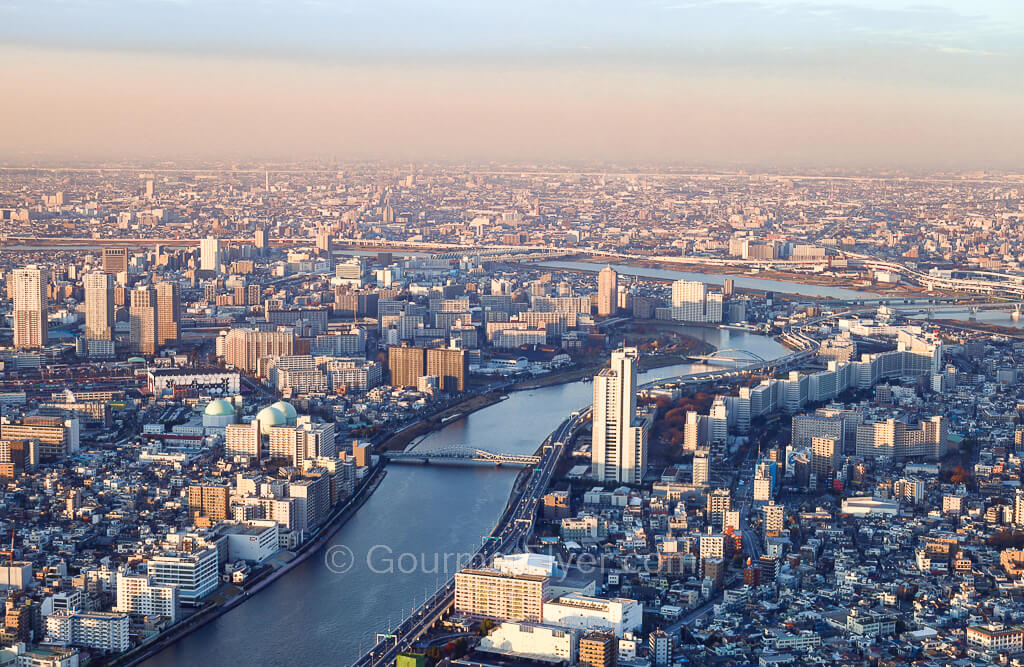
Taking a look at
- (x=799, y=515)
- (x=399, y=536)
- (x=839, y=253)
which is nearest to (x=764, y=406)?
(x=799, y=515)

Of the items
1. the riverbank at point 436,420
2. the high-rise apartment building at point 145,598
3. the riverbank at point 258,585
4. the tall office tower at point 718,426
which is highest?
the tall office tower at point 718,426

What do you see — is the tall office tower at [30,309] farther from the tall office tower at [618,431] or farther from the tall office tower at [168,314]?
the tall office tower at [618,431]

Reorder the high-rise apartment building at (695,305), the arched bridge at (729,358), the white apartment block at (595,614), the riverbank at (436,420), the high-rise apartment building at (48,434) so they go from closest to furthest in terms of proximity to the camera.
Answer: the white apartment block at (595,614), the high-rise apartment building at (48,434), the riverbank at (436,420), the arched bridge at (729,358), the high-rise apartment building at (695,305)

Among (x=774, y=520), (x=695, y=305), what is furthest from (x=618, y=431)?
(x=695, y=305)

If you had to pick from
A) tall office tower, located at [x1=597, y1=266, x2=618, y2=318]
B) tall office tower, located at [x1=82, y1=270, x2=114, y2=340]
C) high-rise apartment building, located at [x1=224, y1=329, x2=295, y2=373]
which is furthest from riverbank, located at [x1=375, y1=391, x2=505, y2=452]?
tall office tower, located at [x1=597, y1=266, x2=618, y2=318]

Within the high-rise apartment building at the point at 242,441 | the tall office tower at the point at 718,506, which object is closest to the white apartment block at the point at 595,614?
the tall office tower at the point at 718,506

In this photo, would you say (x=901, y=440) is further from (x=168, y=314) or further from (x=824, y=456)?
(x=168, y=314)
